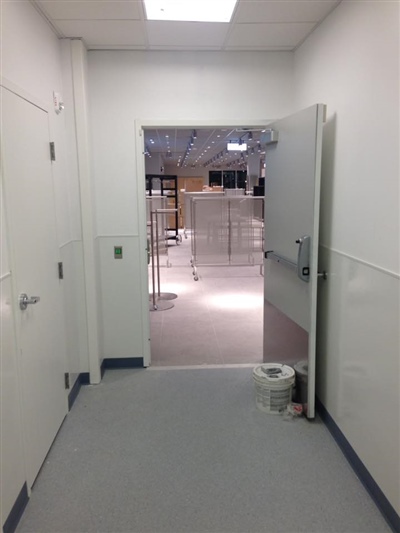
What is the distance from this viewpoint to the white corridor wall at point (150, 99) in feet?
11.2

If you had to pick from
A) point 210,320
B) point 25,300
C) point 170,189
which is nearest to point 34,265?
point 25,300

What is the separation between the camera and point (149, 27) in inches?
114

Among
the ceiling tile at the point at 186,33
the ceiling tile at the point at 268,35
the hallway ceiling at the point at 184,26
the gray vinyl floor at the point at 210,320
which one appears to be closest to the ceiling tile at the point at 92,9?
the hallway ceiling at the point at 184,26

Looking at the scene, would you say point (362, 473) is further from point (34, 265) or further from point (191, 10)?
point (191, 10)

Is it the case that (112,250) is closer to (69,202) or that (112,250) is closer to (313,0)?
(69,202)

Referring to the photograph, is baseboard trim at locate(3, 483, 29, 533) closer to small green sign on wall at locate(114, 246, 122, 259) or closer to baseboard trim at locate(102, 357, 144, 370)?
baseboard trim at locate(102, 357, 144, 370)

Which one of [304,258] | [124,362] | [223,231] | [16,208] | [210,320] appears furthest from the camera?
[223,231]

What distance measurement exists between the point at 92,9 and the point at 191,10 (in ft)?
1.94

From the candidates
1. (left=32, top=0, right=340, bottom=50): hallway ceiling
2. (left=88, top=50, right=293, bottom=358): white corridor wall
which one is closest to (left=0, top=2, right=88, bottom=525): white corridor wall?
(left=32, top=0, right=340, bottom=50): hallway ceiling

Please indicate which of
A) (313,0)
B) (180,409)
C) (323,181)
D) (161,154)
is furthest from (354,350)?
(161,154)

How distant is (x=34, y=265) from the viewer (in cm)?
236

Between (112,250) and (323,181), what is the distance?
1.78 meters

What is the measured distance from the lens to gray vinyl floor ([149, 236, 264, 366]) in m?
4.15

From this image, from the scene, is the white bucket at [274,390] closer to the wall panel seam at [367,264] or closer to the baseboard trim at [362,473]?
the baseboard trim at [362,473]
